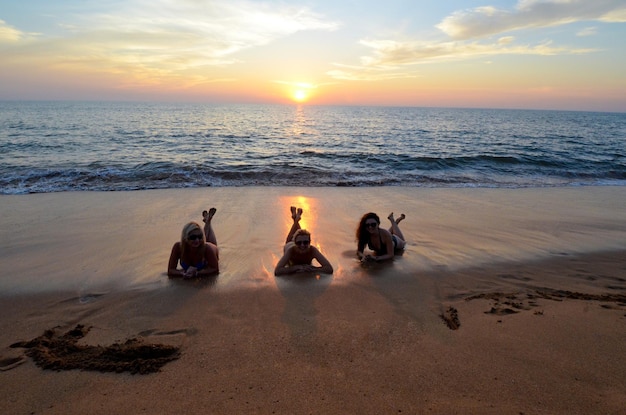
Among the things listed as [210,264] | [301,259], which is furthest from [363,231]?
[210,264]

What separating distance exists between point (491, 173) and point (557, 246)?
1163 cm

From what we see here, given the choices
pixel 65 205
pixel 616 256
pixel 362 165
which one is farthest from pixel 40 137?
pixel 616 256

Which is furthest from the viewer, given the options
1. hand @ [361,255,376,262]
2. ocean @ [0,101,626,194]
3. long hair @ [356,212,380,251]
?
ocean @ [0,101,626,194]

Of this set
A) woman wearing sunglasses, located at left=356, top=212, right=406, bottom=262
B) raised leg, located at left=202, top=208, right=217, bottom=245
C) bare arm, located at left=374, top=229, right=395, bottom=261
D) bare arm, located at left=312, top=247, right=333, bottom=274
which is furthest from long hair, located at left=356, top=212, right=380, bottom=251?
raised leg, located at left=202, top=208, right=217, bottom=245

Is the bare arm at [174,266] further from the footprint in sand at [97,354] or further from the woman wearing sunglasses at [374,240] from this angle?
the woman wearing sunglasses at [374,240]

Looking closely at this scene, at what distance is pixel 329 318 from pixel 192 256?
241cm

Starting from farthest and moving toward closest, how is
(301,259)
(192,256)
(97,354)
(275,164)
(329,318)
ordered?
1. (275,164)
2. (301,259)
3. (192,256)
4. (329,318)
5. (97,354)

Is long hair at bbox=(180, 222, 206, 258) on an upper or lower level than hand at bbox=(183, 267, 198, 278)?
upper

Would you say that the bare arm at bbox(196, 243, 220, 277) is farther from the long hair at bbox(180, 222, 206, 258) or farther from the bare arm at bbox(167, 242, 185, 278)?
the bare arm at bbox(167, 242, 185, 278)

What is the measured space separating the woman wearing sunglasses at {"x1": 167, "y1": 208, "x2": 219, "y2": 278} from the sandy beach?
18cm

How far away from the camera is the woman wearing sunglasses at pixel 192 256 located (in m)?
5.32

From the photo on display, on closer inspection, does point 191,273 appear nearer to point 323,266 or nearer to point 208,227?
point 208,227

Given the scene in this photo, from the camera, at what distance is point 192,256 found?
18.1ft

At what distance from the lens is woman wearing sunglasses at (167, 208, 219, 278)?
532 centimetres
